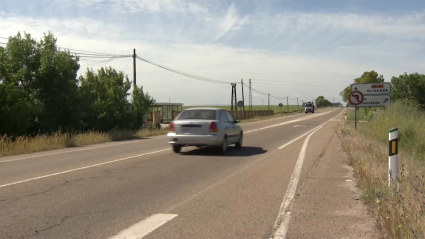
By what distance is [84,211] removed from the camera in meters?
7.17

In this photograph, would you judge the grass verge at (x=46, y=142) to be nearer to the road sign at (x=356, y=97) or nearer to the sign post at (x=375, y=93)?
the road sign at (x=356, y=97)

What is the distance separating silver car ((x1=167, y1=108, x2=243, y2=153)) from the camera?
50.1 feet

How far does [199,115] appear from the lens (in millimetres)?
15945

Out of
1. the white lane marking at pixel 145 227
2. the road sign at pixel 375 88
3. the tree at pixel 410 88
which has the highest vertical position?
the tree at pixel 410 88

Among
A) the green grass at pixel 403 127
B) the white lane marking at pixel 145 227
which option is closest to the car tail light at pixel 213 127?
the white lane marking at pixel 145 227

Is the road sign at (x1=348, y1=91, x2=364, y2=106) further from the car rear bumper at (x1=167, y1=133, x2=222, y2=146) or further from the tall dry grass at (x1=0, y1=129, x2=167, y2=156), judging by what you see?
the tall dry grass at (x1=0, y1=129, x2=167, y2=156)

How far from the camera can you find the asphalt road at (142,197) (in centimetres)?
618

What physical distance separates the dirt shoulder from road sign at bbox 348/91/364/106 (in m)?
12.2

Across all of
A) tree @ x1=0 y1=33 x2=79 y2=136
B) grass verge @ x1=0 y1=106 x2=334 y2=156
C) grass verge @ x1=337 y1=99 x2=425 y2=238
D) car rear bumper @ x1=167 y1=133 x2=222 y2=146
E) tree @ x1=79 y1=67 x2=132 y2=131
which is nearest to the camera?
grass verge @ x1=337 y1=99 x2=425 y2=238

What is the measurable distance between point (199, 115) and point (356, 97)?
413 inches

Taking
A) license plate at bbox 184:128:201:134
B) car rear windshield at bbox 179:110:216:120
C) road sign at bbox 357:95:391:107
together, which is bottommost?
license plate at bbox 184:128:201:134

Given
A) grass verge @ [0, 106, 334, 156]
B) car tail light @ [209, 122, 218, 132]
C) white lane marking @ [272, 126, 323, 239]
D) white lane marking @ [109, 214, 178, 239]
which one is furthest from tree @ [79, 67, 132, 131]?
white lane marking @ [109, 214, 178, 239]

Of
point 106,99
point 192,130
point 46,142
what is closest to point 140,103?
point 106,99

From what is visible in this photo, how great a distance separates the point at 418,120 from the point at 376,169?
15731 mm
